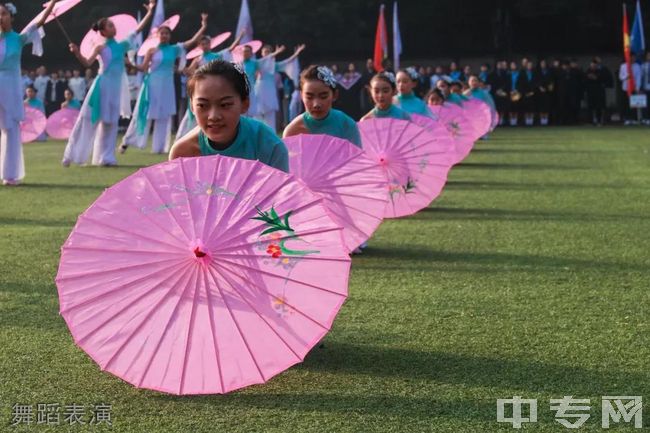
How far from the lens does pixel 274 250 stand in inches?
135

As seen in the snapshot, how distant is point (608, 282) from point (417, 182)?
6.92 feet

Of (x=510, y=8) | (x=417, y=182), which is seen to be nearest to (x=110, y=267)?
(x=417, y=182)

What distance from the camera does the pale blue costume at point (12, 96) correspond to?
11047mm

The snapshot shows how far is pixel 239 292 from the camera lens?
3.41m

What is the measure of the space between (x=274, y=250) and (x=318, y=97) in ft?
10.5

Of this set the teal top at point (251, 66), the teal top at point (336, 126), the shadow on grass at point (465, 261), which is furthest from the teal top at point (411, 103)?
the teal top at point (251, 66)

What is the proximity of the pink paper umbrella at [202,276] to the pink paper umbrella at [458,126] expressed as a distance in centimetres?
960

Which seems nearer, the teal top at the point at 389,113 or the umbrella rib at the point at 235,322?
the umbrella rib at the point at 235,322

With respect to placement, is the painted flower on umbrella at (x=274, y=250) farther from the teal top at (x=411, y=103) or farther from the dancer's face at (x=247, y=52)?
the dancer's face at (x=247, y=52)

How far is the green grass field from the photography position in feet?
11.5

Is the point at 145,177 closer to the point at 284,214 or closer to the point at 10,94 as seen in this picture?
the point at 284,214

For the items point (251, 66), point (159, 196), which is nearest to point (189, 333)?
point (159, 196)

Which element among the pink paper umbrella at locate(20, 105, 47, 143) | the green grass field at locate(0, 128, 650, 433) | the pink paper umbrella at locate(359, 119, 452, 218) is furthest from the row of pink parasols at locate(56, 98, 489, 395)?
the pink paper umbrella at locate(20, 105, 47, 143)

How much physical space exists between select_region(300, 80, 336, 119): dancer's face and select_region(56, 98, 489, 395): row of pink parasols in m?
3.06
